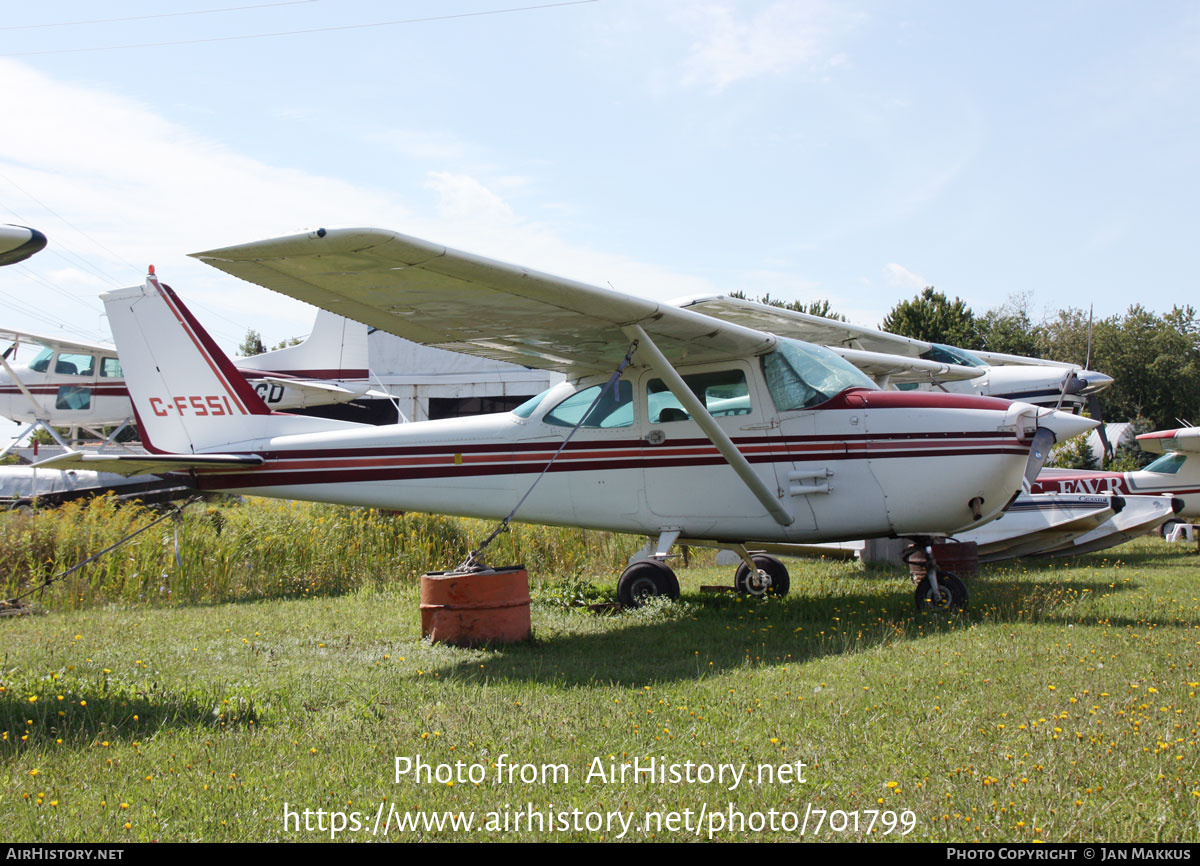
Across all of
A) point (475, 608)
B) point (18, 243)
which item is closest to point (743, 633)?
point (475, 608)

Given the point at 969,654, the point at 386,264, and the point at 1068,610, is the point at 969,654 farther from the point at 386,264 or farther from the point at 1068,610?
the point at 386,264

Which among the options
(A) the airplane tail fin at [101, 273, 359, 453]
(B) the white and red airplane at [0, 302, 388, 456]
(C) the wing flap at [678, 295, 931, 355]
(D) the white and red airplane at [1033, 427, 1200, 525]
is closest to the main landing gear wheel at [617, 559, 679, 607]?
(A) the airplane tail fin at [101, 273, 359, 453]

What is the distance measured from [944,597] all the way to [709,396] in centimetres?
255

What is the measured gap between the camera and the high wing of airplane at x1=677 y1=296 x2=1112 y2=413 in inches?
529

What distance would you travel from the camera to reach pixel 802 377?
7.40m

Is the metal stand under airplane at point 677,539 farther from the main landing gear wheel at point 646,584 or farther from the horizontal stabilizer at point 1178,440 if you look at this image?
the horizontal stabilizer at point 1178,440

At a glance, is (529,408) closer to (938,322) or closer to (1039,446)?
(1039,446)

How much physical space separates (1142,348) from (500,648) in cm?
4184

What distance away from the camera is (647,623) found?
725 cm

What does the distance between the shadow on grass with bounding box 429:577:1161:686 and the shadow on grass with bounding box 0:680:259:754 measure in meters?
1.37

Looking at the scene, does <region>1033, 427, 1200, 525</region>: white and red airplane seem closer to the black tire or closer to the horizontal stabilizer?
the horizontal stabilizer

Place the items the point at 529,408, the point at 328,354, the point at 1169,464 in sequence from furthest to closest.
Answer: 1. the point at 328,354
2. the point at 1169,464
3. the point at 529,408

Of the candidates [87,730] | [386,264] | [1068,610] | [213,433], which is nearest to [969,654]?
[1068,610]

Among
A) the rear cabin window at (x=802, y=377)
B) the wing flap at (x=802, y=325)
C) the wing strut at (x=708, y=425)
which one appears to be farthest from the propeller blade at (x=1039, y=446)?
the wing flap at (x=802, y=325)
